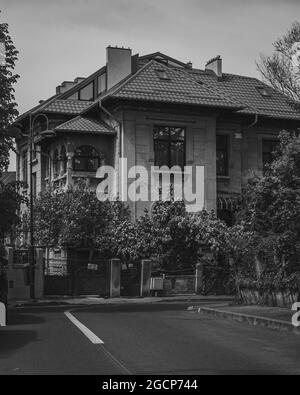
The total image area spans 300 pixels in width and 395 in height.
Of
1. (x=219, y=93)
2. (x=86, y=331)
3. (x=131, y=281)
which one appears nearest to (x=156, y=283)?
(x=131, y=281)

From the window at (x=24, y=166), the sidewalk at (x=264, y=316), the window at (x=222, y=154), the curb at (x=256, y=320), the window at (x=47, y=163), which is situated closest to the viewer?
the curb at (x=256, y=320)

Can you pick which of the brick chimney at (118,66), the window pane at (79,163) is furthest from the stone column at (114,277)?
the brick chimney at (118,66)

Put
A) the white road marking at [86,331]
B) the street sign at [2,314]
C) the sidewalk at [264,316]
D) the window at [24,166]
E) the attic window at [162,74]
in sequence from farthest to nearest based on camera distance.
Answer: the window at [24,166] < the attic window at [162,74] < the street sign at [2,314] < the sidewalk at [264,316] < the white road marking at [86,331]

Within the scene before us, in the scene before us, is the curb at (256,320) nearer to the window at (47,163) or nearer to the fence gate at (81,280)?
the fence gate at (81,280)

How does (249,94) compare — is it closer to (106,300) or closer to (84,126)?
(84,126)

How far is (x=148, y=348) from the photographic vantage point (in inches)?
444

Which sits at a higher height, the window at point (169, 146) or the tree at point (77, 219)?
the window at point (169, 146)

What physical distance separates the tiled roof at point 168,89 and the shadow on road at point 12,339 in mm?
20009

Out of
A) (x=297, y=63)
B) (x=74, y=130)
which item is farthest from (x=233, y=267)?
(x=74, y=130)

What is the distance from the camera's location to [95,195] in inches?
1291

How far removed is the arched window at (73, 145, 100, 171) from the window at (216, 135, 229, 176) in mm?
6591

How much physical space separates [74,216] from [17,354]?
69.2 ft

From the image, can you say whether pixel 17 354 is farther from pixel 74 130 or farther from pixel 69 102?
pixel 69 102

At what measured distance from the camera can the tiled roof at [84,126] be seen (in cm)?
3388
